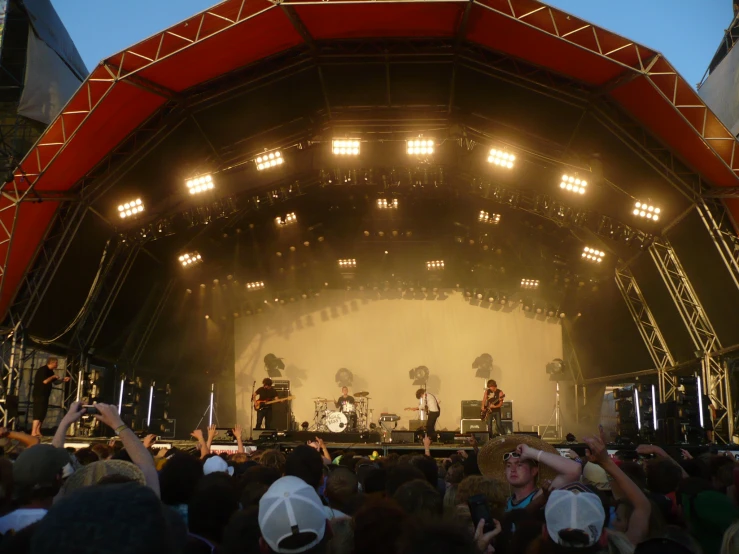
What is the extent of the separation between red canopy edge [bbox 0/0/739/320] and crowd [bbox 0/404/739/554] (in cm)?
908

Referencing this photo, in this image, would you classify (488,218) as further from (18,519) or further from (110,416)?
(18,519)

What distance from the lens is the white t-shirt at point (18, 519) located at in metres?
2.99

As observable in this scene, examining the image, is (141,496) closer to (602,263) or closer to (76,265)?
(76,265)

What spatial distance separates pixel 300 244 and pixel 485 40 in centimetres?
969

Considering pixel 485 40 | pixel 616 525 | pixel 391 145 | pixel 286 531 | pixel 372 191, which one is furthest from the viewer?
pixel 372 191

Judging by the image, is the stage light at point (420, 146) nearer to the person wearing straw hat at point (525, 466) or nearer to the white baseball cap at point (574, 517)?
the person wearing straw hat at point (525, 466)

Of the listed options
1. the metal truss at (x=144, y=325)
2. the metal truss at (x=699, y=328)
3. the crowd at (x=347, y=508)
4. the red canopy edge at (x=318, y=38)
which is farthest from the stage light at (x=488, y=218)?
the crowd at (x=347, y=508)

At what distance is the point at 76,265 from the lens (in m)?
15.1

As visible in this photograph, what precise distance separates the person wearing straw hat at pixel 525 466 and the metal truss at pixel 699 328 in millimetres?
11526

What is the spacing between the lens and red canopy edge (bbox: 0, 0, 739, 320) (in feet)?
40.5

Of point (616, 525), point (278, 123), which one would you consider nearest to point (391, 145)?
point (278, 123)

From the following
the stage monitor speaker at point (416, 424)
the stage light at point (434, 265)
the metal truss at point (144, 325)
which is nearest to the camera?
the metal truss at point (144, 325)

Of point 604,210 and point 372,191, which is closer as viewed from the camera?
point 604,210

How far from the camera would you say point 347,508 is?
379 cm
